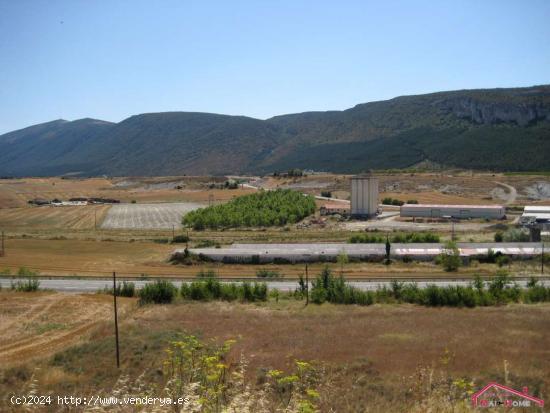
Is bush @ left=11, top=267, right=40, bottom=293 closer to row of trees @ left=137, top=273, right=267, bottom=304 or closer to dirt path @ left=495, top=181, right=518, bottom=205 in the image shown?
row of trees @ left=137, top=273, right=267, bottom=304

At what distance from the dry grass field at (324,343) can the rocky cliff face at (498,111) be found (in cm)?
13371

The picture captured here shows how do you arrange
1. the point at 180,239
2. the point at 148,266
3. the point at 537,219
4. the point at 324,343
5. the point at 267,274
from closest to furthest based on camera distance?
1. the point at 324,343
2. the point at 267,274
3. the point at 148,266
4. the point at 180,239
5. the point at 537,219

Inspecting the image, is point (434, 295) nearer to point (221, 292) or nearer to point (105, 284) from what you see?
point (221, 292)

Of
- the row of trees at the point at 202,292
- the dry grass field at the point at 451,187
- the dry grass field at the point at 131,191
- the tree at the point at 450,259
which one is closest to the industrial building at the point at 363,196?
the dry grass field at the point at 451,187

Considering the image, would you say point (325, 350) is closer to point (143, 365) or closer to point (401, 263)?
point (143, 365)

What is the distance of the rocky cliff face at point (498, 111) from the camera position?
142m

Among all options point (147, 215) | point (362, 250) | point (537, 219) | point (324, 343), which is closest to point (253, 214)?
point (147, 215)

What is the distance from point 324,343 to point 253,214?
48.0 metres

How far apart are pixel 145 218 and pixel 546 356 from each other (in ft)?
208

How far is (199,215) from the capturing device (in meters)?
63.6

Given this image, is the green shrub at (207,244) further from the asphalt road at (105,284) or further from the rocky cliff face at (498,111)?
the rocky cliff face at (498,111)

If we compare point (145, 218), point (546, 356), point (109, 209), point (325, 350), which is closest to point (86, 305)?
point (325, 350)

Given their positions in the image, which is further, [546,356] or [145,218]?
[145,218]

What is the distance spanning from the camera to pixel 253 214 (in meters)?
64.9
